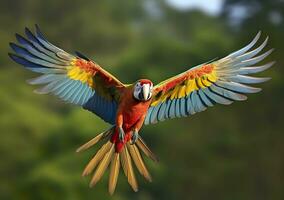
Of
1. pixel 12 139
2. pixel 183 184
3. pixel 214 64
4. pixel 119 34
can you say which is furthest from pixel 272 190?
Answer: pixel 214 64

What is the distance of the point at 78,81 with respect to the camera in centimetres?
538

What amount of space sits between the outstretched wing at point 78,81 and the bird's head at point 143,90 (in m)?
0.27

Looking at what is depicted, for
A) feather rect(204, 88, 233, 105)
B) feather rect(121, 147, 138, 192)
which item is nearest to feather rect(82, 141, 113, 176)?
feather rect(121, 147, 138, 192)

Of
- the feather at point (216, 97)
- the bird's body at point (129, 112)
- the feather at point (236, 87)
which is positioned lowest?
the bird's body at point (129, 112)

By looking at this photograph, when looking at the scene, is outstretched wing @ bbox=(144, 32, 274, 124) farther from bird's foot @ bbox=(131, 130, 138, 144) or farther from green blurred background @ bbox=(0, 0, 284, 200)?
green blurred background @ bbox=(0, 0, 284, 200)

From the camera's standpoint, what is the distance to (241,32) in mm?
18844

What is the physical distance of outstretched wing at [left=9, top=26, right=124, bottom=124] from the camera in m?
5.23

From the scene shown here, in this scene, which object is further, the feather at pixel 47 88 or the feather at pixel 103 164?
the feather at pixel 103 164

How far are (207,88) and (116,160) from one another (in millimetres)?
697

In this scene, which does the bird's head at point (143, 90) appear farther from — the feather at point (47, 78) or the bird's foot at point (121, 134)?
the feather at point (47, 78)

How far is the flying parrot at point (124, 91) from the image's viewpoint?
16.7ft

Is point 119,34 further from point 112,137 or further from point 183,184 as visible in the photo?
point 112,137

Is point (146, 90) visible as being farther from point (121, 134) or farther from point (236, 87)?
point (236, 87)

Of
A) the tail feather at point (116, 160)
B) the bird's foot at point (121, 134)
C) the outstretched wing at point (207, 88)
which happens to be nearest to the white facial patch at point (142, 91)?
the bird's foot at point (121, 134)
